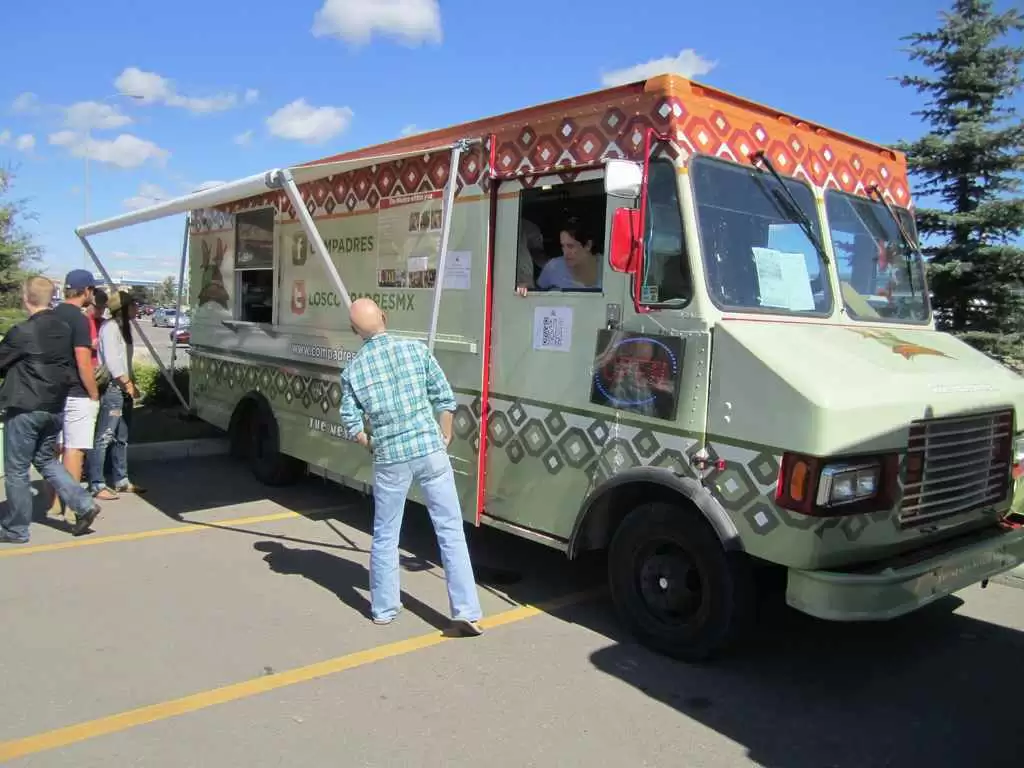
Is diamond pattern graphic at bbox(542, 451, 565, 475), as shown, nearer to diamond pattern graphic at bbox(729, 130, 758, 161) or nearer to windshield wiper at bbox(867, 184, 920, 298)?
diamond pattern graphic at bbox(729, 130, 758, 161)

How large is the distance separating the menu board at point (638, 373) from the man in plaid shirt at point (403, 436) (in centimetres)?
84

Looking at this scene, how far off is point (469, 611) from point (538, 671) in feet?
1.75

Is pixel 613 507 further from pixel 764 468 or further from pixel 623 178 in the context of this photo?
pixel 623 178

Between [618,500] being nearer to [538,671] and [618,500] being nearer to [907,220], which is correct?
[538,671]

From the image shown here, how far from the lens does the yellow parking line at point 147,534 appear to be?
5527 mm

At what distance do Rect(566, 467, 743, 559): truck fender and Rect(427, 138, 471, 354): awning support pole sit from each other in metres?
1.47

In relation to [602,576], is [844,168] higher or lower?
higher

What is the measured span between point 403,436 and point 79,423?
331 cm

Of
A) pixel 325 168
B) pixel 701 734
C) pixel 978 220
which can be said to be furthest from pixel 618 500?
pixel 978 220

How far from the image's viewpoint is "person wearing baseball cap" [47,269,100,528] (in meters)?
5.73

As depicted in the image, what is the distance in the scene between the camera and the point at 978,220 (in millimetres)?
9797

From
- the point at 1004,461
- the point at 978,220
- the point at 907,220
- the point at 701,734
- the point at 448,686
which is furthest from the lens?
the point at 978,220

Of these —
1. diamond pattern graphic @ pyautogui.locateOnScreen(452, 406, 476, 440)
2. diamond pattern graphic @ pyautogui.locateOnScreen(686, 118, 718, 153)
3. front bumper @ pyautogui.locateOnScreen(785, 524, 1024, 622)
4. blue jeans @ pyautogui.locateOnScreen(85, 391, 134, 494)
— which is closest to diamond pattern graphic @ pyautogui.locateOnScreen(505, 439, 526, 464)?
diamond pattern graphic @ pyautogui.locateOnScreen(452, 406, 476, 440)

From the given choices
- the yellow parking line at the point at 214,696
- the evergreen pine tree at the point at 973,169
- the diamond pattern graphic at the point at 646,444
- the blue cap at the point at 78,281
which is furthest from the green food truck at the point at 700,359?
the evergreen pine tree at the point at 973,169
